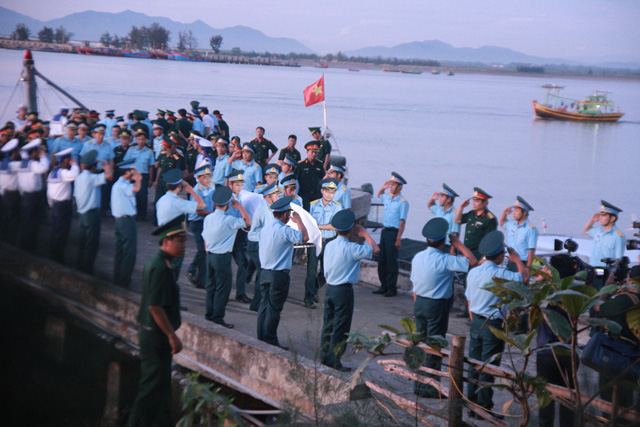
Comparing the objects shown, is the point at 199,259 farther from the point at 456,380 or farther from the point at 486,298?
the point at 456,380

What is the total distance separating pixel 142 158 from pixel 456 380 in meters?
8.76

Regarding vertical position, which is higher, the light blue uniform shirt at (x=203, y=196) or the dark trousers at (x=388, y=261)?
the light blue uniform shirt at (x=203, y=196)

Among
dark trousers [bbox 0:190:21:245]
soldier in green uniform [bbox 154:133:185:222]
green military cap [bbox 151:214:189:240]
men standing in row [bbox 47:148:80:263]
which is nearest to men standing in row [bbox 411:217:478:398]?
green military cap [bbox 151:214:189:240]

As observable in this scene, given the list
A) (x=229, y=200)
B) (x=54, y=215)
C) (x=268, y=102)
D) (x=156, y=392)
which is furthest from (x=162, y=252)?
(x=268, y=102)

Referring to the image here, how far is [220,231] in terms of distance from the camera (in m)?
7.24

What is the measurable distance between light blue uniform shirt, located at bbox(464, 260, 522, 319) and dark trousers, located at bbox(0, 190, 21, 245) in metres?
4.52

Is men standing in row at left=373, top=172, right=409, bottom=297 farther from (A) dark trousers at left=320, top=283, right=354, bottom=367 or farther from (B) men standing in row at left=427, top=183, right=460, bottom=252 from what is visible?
(A) dark trousers at left=320, top=283, right=354, bottom=367

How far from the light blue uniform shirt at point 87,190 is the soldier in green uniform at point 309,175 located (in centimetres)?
350

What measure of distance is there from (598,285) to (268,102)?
58510mm

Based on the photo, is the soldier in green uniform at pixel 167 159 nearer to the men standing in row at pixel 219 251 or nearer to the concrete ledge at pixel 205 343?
the concrete ledge at pixel 205 343

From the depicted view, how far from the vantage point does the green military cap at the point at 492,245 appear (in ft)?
18.5

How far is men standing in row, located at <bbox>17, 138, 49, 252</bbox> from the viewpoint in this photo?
7.72 metres

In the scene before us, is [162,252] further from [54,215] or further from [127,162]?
[54,215]

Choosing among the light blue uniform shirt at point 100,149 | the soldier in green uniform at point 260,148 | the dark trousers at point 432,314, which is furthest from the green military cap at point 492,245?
the soldier in green uniform at point 260,148
